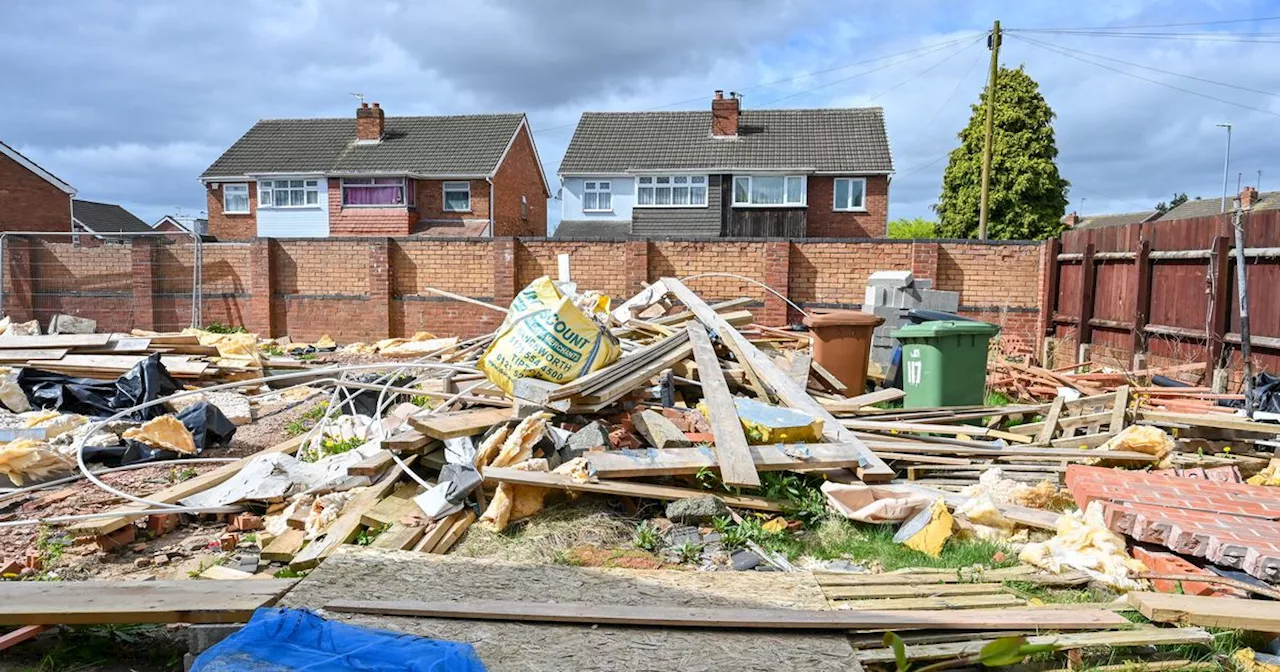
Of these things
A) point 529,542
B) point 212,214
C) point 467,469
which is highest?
point 212,214

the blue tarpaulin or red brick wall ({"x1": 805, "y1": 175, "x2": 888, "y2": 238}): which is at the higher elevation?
red brick wall ({"x1": 805, "y1": 175, "x2": 888, "y2": 238})

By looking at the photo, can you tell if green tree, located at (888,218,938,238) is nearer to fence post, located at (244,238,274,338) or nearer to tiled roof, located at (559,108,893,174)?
tiled roof, located at (559,108,893,174)

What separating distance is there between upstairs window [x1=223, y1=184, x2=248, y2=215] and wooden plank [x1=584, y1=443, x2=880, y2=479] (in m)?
27.8

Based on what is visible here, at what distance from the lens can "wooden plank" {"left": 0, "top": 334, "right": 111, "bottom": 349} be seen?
8.67 m

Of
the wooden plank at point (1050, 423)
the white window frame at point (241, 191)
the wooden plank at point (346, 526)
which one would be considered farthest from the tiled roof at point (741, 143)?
the wooden plank at point (346, 526)

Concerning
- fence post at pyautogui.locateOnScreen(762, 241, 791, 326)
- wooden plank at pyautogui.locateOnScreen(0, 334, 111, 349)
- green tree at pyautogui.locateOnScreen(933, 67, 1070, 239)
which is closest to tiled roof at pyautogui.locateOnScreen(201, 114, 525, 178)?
fence post at pyautogui.locateOnScreen(762, 241, 791, 326)

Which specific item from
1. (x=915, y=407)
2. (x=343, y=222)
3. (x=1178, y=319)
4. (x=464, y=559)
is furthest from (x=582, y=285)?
(x=343, y=222)

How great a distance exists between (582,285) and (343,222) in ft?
53.5

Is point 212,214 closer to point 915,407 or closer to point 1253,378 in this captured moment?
point 915,407

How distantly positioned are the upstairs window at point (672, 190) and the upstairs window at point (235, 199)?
1468cm

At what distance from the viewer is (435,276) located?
47.1ft

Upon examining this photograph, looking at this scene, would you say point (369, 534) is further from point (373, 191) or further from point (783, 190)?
point (373, 191)

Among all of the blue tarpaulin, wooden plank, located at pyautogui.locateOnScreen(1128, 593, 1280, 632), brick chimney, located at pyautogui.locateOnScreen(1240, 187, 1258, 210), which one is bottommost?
wooden plank, located at pyautogui.locateOnScreen(1128, 593, 1280, 632)

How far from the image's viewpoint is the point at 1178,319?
8680 millimetres
